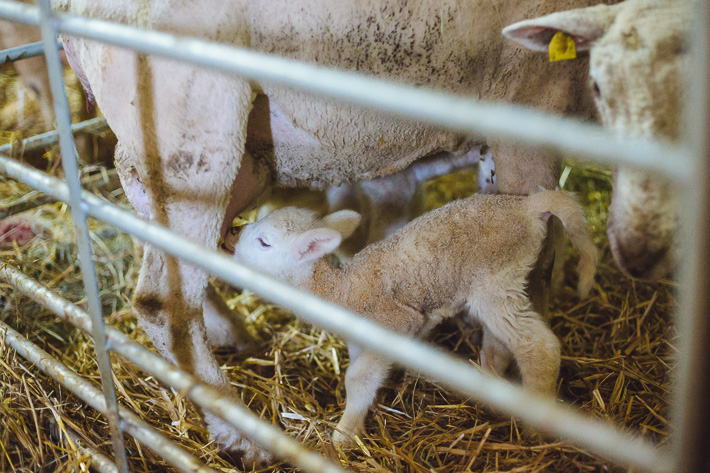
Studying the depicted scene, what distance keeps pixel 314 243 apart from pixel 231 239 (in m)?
0.52

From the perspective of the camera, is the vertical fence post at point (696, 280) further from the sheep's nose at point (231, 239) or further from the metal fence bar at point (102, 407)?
the sheep's nose at point (231, 239)

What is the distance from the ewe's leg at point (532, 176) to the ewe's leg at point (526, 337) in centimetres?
28

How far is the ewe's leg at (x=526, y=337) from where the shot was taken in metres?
2.32

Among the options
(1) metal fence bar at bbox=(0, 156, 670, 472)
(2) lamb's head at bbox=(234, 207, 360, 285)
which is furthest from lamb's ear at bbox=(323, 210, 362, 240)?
(1) metal fence bar at bbox=(0, 156, 670, 472)

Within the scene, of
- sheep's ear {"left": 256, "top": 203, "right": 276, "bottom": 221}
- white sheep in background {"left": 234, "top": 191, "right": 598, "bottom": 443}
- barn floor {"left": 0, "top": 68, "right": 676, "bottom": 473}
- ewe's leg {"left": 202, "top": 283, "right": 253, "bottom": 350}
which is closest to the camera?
barn floor {"left": 0, "top": 68, "right": 676, "bottom": 473}

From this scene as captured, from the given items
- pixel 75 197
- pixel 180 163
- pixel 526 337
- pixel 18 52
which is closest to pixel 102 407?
pixel 75 197

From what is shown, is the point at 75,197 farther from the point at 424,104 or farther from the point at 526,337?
the point at 526,337

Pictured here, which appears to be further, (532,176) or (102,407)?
(532,176)

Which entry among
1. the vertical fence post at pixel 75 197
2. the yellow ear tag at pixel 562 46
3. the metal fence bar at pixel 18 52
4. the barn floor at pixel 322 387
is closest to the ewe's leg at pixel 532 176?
the barn floor at pixel 322 387

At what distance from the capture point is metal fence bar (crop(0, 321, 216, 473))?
1.65 meters

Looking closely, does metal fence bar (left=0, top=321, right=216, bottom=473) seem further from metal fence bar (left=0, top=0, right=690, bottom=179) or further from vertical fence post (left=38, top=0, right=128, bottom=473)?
metal fence bar (left=0, top=0, right=690, bottom=179)

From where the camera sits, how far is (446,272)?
238 cm

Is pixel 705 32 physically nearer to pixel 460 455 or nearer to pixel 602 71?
pixel 602 71

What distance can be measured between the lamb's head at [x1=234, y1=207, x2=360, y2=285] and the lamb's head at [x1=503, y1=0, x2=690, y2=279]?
122 centimetres
